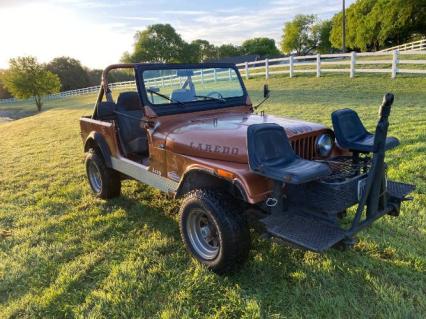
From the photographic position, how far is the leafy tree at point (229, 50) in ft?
302

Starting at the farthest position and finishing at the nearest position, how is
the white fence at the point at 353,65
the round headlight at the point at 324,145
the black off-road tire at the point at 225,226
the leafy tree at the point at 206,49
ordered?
the leafy tree at the point at 206,49 → the white fence at the point at 353,65 → the round headlight at the point at 324,145 → the black off-road tire at the point at 225,226

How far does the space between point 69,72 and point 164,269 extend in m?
70.4

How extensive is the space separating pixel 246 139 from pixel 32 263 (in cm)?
246

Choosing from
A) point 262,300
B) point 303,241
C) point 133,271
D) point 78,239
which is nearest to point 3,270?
point 78,239

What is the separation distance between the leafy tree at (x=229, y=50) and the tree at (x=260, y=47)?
2115 millimetres

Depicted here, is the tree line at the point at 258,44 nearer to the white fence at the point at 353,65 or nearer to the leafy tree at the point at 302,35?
the leafy tree at the point at 302,35

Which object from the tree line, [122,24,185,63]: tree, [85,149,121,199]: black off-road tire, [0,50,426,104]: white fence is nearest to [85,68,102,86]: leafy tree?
the tree line

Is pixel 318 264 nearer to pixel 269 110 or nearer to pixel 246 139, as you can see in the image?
pixel 246 139

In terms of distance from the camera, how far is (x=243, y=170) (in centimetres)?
281

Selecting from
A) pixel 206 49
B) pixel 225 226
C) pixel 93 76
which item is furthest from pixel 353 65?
pixel 206 49

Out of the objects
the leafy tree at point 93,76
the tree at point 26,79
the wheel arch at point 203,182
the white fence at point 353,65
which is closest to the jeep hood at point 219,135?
the wheel arch at point 203,182

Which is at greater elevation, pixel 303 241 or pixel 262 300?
pixel 303 241

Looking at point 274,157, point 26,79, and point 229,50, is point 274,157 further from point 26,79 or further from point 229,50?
point 229,50

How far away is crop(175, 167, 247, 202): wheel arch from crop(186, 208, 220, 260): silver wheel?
0.27 meters
